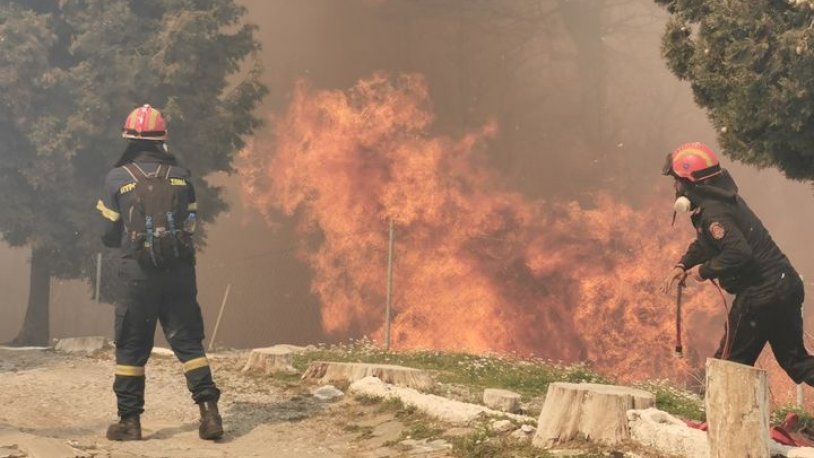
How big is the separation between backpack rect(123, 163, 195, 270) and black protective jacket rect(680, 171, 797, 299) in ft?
12.6

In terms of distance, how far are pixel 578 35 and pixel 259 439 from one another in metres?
26.3

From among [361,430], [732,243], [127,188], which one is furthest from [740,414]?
[127,188]

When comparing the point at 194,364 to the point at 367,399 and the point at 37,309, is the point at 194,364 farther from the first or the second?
the point at 37,309

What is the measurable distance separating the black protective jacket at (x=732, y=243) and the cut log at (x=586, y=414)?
94 cm

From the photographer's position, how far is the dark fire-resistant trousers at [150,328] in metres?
6.91

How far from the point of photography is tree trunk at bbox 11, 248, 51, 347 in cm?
2072

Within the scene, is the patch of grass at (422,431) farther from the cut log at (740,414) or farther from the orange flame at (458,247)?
the orange flame at (458,247)

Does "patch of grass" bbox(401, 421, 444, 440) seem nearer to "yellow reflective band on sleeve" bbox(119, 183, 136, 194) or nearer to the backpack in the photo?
the backpack

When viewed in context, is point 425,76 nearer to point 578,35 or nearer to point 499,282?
point 578,35

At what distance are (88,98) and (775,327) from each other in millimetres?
16228

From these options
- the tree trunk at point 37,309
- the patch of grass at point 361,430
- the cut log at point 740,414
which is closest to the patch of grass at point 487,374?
the patch of grass at point 361,430

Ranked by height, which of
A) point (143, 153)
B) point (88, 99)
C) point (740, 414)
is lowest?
point (740, 414)

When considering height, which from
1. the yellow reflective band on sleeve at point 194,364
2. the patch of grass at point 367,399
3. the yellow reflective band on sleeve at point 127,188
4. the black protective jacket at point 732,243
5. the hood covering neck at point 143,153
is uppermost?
the hood covering neck at point 143,153

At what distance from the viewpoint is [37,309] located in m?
Result: 20.9
